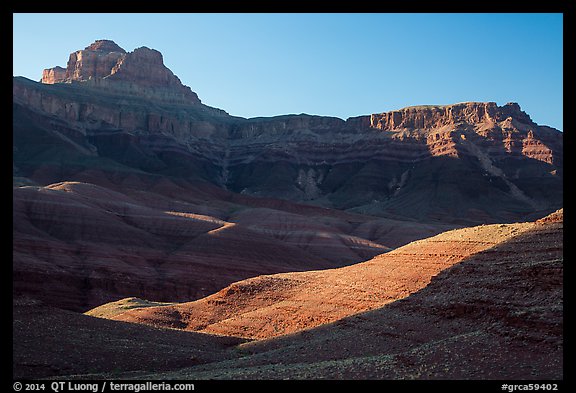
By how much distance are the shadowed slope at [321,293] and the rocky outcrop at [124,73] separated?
146 meters

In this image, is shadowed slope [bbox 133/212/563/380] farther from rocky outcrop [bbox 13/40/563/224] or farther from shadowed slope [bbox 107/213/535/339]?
rocky outcrop [bbox 13/40/563/224]

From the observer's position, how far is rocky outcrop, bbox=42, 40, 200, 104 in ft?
A: 563

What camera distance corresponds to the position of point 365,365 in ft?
45.3

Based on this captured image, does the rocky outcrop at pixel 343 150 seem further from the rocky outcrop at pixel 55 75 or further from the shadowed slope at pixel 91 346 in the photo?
the shadowed slope at pixel 91 346

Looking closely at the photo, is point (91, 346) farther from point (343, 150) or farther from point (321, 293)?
point (343, 150)

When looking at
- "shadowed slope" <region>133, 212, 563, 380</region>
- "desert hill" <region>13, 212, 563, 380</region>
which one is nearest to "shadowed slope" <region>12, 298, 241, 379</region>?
"desert hill" <region>13, 212, 563, 380</region>

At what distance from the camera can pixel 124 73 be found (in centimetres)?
17362

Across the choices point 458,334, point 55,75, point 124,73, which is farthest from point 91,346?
point 55,75

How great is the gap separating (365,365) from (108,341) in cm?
1047

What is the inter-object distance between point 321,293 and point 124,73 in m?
158
